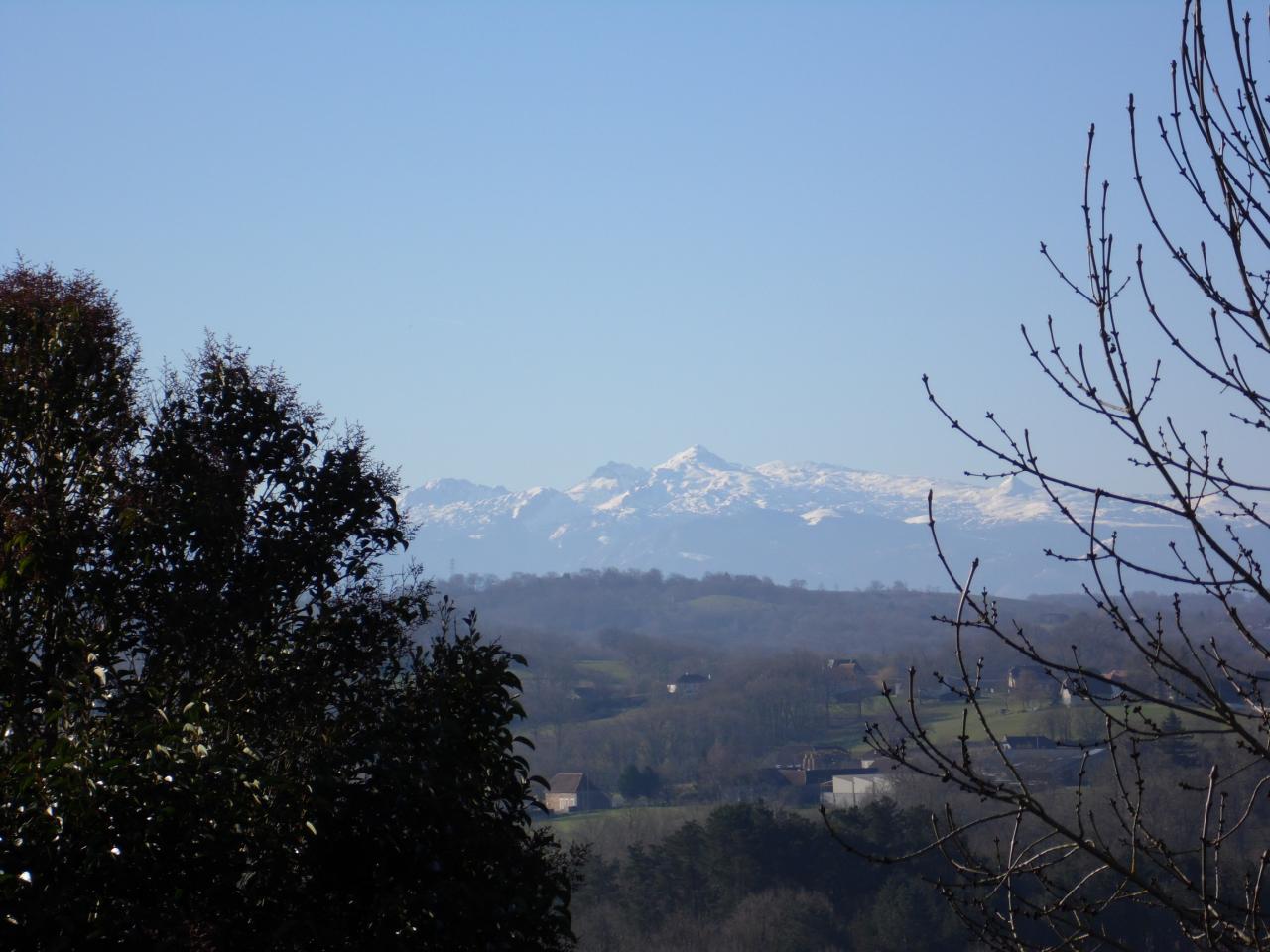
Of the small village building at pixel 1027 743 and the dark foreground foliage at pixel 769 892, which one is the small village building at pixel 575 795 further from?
the small village building at pixel 1027 743

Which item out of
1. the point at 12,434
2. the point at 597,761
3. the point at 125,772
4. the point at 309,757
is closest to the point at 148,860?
the point at 125,772

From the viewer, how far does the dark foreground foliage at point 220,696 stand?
460cm

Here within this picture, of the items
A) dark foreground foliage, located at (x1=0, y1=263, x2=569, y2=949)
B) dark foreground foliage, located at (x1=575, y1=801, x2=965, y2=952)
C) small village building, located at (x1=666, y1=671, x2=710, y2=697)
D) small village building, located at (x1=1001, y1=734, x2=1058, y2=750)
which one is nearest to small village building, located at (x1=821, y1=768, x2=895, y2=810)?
small village building, located at (x1=1001, y1=734, x2=1058, y2=750)

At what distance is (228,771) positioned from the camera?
4.81 meters

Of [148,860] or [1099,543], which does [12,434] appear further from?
[1099,543]

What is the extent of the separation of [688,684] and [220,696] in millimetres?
77220

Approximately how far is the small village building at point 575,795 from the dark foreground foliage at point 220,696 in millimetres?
41249

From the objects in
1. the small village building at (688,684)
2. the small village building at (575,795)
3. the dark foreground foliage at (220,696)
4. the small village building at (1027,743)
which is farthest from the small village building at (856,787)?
the dark foreground foliage at (220,696)

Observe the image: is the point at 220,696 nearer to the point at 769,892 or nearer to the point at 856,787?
the point at 769,892

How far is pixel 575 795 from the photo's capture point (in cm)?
4891

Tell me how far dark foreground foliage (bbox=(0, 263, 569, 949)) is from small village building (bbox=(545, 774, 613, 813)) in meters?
41.2

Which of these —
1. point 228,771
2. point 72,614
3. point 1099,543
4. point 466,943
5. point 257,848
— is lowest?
point 466,943

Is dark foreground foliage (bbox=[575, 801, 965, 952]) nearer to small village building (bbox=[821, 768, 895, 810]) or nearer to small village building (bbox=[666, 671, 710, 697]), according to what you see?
small village building (bbox=[821, 768, 895, 810])

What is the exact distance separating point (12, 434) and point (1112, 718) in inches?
214
